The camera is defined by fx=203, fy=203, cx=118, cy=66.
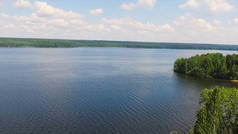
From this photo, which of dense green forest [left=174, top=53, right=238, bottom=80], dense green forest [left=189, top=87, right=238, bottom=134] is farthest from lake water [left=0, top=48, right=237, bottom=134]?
dense green forest [left=174, top=53, right=238, bottom=80]

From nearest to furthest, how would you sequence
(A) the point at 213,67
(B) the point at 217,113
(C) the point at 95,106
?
(B) the point at 217,113
(C) the point at 95,106
(A) the point at 213,67

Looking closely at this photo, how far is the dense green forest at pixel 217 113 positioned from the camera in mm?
17703

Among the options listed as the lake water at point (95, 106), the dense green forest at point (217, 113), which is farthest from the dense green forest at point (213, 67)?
the dense green forest at point (217, 113)

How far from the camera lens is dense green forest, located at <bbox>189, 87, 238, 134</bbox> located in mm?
17703

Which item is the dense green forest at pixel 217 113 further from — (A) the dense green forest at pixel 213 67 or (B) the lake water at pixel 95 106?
(A) the dense green forest at pixel 213 67

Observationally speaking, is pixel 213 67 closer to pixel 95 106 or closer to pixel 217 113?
pixel 95 106

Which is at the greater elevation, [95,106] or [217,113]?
[217,113]

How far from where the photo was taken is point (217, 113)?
18.1m

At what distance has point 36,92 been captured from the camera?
3759cm

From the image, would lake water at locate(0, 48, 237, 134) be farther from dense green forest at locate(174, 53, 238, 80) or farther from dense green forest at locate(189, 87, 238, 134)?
dense green forest at locate(174, 53, 238, 80)

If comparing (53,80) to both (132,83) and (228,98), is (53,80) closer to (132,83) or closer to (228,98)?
(132,83)

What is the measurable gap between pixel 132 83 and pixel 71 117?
75.8 ft

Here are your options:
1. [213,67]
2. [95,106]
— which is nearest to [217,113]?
[95,106]

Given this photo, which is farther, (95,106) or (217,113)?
(95,106)
